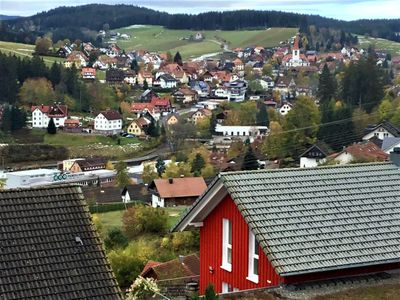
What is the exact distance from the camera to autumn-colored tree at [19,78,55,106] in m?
98.9

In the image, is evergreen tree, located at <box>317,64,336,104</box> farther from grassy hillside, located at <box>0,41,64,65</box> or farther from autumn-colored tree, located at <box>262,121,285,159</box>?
grassy hillside, located at <box>0,41,64,65</box>

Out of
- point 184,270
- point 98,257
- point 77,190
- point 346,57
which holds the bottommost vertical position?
point 346,57

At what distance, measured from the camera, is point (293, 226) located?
10.2 m

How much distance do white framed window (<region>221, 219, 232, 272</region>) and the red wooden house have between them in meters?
0.01

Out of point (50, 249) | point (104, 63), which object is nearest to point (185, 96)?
point (104, 63)

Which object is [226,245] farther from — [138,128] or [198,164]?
[138,128]

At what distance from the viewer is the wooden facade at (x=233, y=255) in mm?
10156

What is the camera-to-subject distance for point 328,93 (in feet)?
289

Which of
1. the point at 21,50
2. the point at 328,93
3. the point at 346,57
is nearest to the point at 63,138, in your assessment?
the point at 328,93

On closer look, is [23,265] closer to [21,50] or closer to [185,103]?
[185,103]

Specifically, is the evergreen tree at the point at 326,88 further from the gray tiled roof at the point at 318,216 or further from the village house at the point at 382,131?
the gray tiled roof at the point at 318,216

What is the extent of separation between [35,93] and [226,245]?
91145 millimetres

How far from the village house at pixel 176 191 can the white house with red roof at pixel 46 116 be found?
40.6 m

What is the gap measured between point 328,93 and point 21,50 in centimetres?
6804
